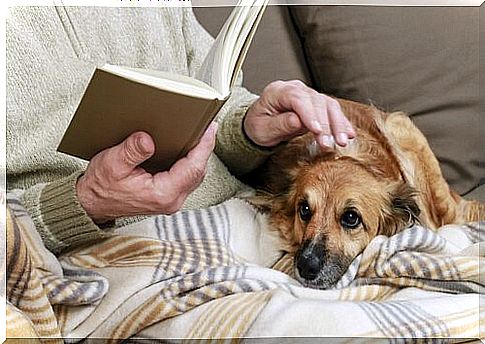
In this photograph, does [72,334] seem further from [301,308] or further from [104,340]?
[301,308]

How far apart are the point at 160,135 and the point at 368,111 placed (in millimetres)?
561

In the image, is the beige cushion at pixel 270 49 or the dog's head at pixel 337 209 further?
the beige cushion at pixel 270 49

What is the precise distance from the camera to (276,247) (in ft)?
4.12

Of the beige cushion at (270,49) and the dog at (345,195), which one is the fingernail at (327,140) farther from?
the beige cushion at (270,49)

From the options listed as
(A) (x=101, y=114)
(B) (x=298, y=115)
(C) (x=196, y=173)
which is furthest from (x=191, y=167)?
(B) (x=298, y=115)

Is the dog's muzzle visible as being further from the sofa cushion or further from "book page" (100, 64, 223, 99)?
the sofa cushion

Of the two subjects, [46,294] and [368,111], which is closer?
[46,294]

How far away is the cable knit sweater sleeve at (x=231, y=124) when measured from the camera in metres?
1.35

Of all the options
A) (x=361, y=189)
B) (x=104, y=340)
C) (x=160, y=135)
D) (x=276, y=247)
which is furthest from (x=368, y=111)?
(x=104, y=340)

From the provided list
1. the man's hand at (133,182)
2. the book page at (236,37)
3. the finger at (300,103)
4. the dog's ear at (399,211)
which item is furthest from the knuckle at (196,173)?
the dog's ear at (399,211)

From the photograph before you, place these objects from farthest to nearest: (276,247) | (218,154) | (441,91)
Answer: (441,91)
(218,154)
(276,247)

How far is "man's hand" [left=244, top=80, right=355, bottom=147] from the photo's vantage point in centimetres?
121

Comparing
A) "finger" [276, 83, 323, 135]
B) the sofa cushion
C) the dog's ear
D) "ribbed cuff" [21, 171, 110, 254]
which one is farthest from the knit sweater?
the sofa cushion

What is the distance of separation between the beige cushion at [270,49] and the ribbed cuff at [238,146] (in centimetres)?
30
